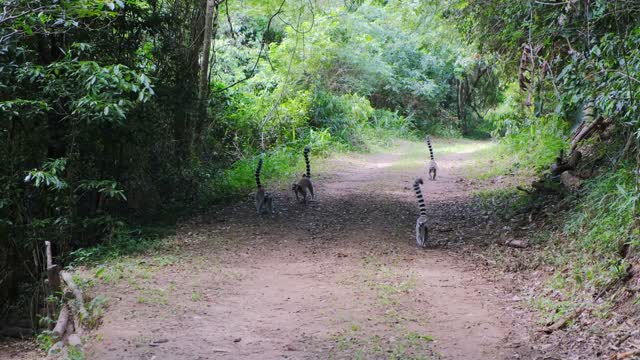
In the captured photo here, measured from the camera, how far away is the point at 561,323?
5.76m

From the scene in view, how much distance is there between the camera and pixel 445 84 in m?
34.4

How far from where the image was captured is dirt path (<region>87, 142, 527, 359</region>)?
557cm

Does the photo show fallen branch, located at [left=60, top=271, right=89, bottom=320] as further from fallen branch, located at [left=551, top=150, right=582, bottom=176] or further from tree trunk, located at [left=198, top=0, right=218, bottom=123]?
fallen branch, located at [left=551, top=150, right=582, bottom=176]

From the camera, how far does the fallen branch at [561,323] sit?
5.74m

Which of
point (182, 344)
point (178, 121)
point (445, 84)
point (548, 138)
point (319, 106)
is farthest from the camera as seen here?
point (445, 84)

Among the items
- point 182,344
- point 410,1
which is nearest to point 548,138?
point 410,1

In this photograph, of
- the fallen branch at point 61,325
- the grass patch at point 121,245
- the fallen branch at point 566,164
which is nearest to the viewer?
the fallen branch at point 61,325

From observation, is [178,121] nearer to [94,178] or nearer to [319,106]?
[94,178]

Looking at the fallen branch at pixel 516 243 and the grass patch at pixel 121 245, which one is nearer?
the fallen branch at pixel 516 243

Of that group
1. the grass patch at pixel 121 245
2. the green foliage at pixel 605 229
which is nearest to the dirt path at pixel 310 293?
the grass patch at pixel 121 245

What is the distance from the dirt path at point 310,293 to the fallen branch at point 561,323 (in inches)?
10.8

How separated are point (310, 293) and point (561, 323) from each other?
2.93 metres

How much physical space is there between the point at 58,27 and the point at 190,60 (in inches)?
149

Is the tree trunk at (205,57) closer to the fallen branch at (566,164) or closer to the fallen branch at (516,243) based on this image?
the fallen branch at (516,243)
